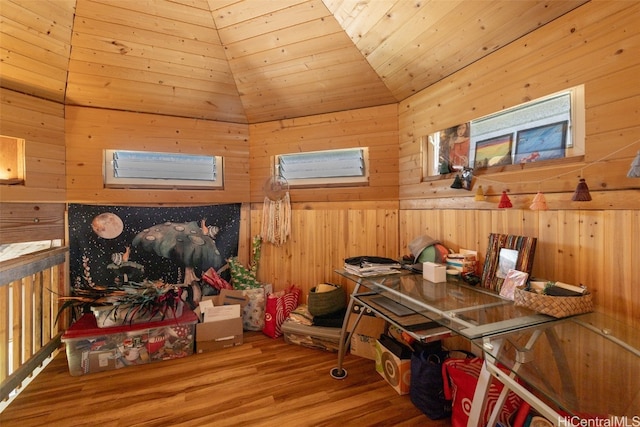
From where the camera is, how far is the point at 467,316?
134 centimetres

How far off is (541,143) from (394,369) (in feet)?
5.95

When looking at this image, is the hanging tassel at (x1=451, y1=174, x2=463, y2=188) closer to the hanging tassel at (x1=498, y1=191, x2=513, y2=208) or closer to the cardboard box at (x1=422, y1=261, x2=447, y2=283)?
the hanging tassel at (x1=498, y1=191, x2=513, y2=208)

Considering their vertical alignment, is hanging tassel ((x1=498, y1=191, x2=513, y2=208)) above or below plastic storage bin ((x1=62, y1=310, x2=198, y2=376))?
above

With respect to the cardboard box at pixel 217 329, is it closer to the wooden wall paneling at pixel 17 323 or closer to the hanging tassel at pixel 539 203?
the wooden wall paneling at pixel 17 323

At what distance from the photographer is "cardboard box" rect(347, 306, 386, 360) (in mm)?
2412

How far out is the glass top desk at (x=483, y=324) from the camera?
1060 mm

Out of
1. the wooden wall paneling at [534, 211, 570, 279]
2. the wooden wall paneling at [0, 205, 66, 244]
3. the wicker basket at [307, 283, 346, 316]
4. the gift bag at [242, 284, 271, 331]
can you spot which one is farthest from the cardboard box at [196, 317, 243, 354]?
the wooden wall paneling at [534, 211, 570, 279]

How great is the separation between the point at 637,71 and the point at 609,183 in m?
0.52

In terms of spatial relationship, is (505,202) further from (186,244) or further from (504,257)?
(186,244)

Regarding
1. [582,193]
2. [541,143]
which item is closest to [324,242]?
[541,143]

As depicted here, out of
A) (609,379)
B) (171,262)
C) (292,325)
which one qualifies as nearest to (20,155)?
(171,262)

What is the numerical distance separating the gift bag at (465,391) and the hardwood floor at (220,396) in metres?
0.17

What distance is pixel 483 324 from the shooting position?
1.25 metres

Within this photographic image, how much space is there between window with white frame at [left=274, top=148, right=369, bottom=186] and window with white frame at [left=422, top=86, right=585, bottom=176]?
844 mm
